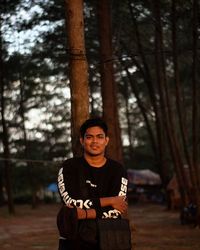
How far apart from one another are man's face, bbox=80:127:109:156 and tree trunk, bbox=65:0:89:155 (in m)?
1.27

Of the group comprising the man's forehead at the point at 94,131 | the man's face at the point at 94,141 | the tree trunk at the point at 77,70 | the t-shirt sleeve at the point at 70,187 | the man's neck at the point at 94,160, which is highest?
the tree trunk at the point at 77,70

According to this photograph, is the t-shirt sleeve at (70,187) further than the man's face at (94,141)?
No

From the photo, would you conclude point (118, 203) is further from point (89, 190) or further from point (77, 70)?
point (77, 70)

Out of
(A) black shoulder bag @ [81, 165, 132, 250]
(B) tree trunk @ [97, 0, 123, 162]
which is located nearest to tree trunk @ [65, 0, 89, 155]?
(A) black shoulder bag @ [81, 165, 132, 250]

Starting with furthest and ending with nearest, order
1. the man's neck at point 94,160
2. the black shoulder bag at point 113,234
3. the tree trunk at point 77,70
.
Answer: the tree trunk at point 77,70 → the man's neck at point 94,160 → the black shoulder bag at point 113,234

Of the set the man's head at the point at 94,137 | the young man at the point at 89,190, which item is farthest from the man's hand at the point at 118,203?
the man's head at the point at 94,137

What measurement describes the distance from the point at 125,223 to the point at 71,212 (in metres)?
0.34

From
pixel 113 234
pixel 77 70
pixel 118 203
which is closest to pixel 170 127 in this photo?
pixel 77 70

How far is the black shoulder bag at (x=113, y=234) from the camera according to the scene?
352cm

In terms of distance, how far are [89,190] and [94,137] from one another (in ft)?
1.18

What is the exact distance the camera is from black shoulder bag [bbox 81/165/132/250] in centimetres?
352

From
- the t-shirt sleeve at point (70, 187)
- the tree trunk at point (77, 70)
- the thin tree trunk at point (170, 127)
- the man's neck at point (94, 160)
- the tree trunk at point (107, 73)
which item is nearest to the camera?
the t-shirt sleeve at point (70, 187)

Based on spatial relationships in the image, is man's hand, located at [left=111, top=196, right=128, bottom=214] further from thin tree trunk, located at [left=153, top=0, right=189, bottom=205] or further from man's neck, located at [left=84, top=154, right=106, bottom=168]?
thin tree trunk, located at [left=153, top=0, right=189, bottom=205]

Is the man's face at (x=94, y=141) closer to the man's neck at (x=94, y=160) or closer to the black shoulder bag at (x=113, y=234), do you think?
the man's neck at (x=94, y=160)
